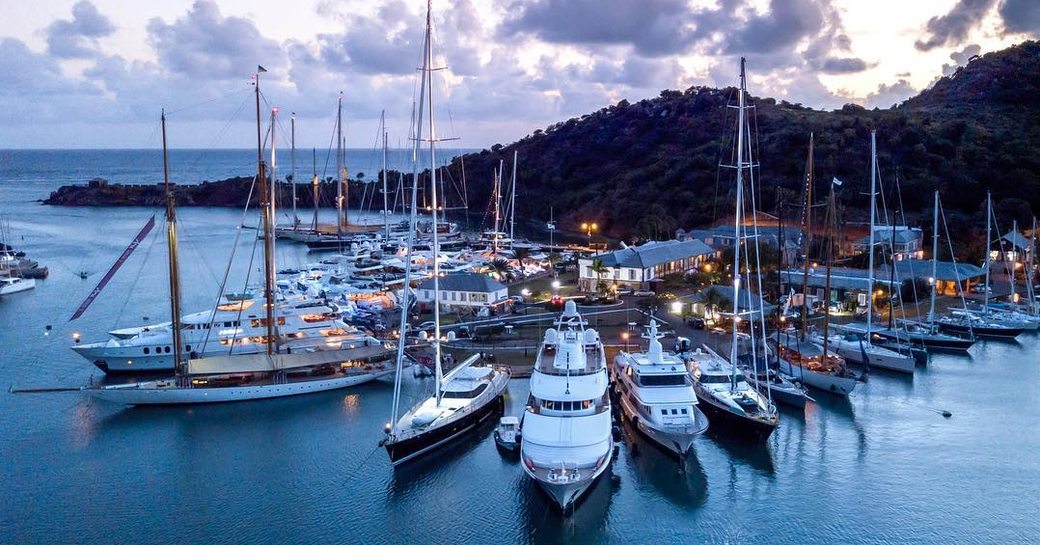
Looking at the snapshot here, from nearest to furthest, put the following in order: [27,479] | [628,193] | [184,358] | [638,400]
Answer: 1. [27,479]
2. [638,400]
3. [184,358]
4. [628,193]

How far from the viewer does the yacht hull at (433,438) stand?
28.6 m

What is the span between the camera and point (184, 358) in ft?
136

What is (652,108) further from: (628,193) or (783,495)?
(783,495)

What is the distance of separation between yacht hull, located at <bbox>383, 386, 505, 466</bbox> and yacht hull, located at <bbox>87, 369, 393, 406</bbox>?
33.2ft

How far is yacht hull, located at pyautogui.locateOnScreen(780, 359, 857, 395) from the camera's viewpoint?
3656 centimetres

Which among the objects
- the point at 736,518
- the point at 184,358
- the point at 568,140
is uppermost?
the point at 568,140

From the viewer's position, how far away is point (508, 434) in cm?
3038

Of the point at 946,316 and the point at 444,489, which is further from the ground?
the point at 946,316

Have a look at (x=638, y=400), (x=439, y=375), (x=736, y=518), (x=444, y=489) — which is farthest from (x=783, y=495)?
(x=439, y=375)

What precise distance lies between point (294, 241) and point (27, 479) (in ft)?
247

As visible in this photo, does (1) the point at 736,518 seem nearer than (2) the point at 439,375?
Yes

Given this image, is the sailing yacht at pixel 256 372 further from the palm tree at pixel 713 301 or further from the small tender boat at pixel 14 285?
the small tender boat at pixel 14 285

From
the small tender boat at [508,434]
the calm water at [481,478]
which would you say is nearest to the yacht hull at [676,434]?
the calm water at [481,478]

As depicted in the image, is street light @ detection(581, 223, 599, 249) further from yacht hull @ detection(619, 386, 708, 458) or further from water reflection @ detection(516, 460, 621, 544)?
water reflection @ detection(516, 460, 621, 544)
